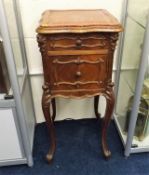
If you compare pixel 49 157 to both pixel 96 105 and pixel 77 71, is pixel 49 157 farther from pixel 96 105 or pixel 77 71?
pixel 77 71

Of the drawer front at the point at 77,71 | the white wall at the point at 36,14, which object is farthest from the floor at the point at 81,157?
the drawer front at the point at 77,71

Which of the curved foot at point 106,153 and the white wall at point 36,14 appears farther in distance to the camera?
the curved foot at point 106,153

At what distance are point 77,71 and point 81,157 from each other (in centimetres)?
70

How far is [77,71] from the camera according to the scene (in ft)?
3.81

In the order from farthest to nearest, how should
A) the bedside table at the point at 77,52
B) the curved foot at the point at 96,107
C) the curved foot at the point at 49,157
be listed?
the curved foot at the point at 96,107 → the curved foot at the point at 49,157 → the bedside table at the point at 77,52

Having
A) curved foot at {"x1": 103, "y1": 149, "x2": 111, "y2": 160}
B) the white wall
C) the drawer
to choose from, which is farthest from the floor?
the drawer

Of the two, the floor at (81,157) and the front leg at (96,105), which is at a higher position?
the front leg at (96,105)

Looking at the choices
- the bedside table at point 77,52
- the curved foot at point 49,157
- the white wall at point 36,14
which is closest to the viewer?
the bedside table at point 77,52

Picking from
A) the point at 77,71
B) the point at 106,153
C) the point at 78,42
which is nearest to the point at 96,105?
the point at 106,153

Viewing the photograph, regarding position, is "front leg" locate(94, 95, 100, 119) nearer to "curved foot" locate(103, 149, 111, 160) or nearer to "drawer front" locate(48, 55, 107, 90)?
"curved foot" locate(103, 149, 111, 160)

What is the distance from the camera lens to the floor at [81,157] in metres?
1.45

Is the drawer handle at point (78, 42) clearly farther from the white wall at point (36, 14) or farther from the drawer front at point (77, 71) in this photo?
the white wall at point (36, 14)

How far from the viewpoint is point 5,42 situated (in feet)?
3.30

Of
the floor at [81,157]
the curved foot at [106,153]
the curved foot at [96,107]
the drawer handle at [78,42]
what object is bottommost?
the floor at [81,157]
